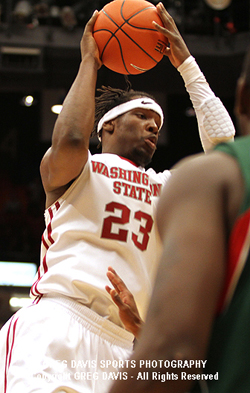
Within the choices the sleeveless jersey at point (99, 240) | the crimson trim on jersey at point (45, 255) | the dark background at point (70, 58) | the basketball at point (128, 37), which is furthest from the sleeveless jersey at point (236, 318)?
the dark background at point (70, 58)

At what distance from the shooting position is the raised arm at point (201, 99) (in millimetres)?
2781

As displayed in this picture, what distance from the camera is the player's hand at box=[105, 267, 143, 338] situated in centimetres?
205

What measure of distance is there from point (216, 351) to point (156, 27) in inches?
88.6

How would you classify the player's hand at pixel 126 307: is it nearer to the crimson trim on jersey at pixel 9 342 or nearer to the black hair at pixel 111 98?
the crimson trim on jersey at pixel 9 342

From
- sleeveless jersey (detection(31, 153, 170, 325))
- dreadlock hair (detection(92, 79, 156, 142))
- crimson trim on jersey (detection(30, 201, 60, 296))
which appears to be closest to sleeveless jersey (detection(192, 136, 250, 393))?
sleeveless jersey (detection(31, 153, 170, 325))

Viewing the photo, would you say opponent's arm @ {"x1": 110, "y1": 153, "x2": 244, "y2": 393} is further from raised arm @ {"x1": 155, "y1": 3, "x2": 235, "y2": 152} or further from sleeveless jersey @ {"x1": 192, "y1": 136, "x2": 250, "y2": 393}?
raised arm @ {"x1": 155, "y1": 3, "x2": 235, "y2": 152}

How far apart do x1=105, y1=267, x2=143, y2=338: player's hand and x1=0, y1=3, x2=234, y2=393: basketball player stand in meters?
0.21

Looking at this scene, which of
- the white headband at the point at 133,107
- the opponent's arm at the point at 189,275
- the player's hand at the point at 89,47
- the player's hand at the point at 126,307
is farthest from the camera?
the white headband at the point at 133,107

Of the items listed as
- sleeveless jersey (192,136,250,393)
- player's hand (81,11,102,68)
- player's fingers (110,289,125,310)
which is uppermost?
sleeveless jersey (192,136,250,393)

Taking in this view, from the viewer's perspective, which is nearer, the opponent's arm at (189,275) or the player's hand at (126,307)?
the opponent's arm at (189,275)

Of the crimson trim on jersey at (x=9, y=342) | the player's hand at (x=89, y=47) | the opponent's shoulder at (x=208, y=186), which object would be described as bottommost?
the crimson trim on jersey at (x=9, y=342)

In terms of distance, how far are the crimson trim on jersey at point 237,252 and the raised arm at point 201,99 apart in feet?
6.44

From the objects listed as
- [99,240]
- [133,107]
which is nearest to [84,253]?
[99,240]

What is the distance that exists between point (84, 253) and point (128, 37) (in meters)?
1.25
